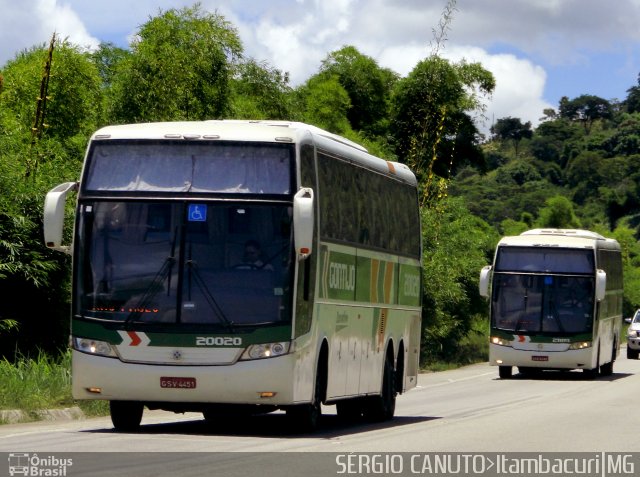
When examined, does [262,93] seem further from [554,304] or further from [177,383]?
[177,383]

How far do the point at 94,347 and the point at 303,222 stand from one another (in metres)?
2.67

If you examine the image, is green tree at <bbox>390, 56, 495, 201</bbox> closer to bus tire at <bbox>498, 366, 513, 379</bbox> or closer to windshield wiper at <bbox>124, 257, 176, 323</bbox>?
bus tire at <bbox>498, 366, 513, 379</bbox>

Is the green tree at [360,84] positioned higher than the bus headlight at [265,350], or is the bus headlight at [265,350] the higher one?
the green tree at [360,84]

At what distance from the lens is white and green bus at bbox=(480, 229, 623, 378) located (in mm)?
36375

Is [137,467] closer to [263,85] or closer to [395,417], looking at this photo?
[395,417]

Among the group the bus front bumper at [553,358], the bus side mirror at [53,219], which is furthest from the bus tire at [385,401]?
the bus front bumper at [553,358]

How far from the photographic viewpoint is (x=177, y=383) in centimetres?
1573

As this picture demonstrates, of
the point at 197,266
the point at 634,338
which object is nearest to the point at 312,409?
the point at 197,266

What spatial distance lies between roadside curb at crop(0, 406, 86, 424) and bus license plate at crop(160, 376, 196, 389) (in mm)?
2903

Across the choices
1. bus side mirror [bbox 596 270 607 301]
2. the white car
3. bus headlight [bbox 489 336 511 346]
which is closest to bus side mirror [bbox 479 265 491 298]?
bus headlight [bbox 489 336 511 346]

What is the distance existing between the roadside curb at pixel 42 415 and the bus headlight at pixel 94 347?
2.23 metres

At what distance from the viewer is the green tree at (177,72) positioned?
3081 cm

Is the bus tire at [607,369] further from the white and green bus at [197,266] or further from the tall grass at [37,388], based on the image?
the white and green bus at [197,266]

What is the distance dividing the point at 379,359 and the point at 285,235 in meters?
5.02
